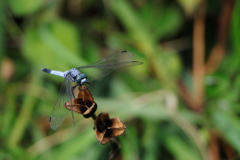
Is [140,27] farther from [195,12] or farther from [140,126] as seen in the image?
[140,126]

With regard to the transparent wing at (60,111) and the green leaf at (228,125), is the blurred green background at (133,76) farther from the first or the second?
the transparent wing at (60,111)

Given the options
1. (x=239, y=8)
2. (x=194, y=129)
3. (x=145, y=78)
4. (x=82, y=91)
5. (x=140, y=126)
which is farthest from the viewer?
(x=145, y=78)

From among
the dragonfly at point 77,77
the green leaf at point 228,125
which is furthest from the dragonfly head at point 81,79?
the green leaf at point 228,125

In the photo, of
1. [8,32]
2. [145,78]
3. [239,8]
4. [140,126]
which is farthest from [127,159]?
[8,32]

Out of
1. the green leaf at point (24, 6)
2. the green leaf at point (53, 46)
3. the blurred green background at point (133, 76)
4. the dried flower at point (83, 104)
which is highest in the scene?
the green leaf at point (24, 6)

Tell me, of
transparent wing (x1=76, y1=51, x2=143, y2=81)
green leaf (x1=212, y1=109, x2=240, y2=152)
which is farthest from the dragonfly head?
green leaf (x1=212, y1=109, x2=240, y2=152)

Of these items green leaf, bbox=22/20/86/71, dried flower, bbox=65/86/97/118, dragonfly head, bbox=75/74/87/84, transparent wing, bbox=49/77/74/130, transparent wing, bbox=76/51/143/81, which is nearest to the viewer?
dried flower, bbox=65/86/97/118

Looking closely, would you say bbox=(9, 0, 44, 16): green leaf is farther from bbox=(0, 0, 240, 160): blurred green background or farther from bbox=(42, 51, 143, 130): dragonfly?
bbox=(42, 51, 143, 130): dragonfly

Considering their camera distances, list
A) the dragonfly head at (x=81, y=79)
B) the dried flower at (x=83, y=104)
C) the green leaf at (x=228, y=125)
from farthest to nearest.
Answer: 1. the green leaf at (x=228, y=125)
2. the dragonfly head at (x=81, y=79)
3. the dried flower at (x=83, y=104)

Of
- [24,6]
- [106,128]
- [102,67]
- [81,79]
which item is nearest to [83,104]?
[106,128]
